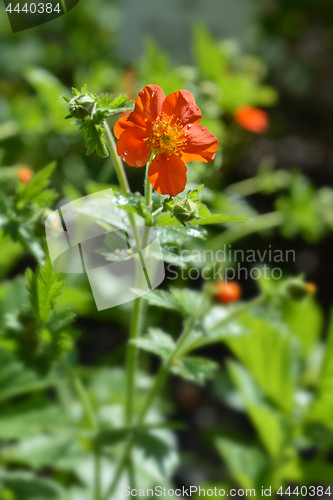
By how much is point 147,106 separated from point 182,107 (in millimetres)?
32

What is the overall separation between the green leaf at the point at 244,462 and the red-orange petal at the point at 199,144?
544 millimetres

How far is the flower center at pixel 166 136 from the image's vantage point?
360 millimetres

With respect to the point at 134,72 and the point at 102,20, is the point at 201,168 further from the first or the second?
the point at 102,20

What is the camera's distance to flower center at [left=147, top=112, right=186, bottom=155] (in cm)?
36

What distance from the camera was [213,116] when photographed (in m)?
0.70

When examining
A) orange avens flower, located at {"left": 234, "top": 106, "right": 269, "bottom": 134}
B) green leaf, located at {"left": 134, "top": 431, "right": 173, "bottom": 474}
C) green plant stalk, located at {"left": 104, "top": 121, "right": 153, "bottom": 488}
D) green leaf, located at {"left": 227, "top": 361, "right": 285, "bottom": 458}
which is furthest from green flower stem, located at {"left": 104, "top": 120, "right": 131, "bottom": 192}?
orange avens flower, located at {"left": 234, "top": 106, "right": 269, "bottom": 134}

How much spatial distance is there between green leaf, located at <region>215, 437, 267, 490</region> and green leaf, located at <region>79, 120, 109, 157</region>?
1.90 feet

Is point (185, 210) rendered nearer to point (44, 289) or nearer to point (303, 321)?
point (44, 289)

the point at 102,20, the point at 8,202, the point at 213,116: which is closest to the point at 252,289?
the point at 213,116

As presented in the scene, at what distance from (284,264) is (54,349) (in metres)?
0.86

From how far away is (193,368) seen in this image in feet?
1.58

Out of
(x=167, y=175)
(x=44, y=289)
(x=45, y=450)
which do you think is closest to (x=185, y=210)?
(x=167, y=175)
